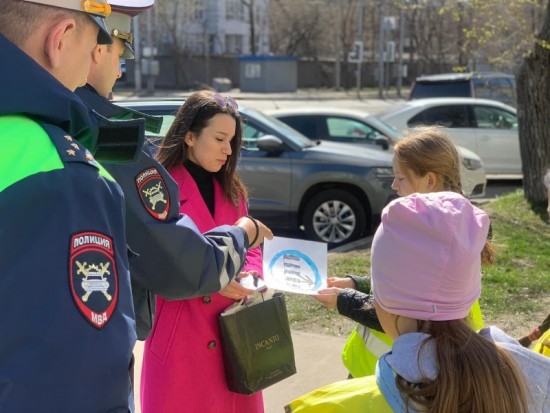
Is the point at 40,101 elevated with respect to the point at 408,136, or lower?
elevated

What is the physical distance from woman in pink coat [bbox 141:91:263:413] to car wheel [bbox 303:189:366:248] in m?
5.72

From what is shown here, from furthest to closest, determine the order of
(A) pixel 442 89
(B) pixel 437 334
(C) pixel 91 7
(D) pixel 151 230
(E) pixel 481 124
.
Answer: (A) pixel 442 89 → (E) pixel 481 124 → (D) pixel 151 230 → (B) pixel 437 334 → (C) pixel 91 7

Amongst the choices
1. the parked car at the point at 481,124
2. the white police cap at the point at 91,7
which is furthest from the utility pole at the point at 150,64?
the white police cap at the point at 91,7

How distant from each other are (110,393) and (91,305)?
180 millimetres

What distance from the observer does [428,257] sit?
1.80m

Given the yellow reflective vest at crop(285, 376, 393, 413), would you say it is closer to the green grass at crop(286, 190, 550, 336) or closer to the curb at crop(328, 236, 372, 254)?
the green grass at crop(286, 190, 550, 336)

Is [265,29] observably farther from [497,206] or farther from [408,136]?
[408,136]

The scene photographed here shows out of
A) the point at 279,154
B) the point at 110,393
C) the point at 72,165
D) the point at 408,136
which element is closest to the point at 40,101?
the point at 72,165

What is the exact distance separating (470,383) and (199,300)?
4.46ft

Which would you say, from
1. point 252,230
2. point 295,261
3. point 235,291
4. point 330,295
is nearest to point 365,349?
point 330,295

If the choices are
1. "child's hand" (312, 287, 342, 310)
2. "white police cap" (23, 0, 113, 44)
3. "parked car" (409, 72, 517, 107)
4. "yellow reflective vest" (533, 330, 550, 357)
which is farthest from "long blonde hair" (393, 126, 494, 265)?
"parked car" (409, 72, 517, 107)

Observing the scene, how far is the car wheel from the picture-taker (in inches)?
352

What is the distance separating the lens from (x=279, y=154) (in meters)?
8.96

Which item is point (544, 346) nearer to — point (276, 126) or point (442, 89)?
point (276, 126)
